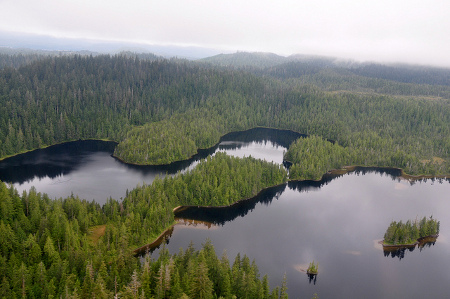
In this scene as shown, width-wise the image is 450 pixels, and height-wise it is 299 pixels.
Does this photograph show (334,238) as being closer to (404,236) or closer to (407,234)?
(404,236)

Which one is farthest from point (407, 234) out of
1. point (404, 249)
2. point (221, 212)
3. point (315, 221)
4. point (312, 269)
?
point (221, 212)

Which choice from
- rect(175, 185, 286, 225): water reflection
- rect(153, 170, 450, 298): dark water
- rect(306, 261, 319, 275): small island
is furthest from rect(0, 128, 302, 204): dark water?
rect(306, 261, 319, 275): small island

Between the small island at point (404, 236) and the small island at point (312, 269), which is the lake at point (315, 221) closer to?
the small island at point (312, 269)

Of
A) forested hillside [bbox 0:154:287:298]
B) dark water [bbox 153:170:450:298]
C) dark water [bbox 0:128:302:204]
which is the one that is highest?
forested hillside [bbox 0:154:287:298]

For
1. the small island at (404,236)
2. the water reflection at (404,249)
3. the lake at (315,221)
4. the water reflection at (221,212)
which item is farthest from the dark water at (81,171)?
the water reflection at (404,249)

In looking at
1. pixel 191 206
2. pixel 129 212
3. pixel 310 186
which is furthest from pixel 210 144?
pixel 129 212

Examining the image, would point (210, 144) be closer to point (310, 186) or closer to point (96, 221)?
point (310, 186)

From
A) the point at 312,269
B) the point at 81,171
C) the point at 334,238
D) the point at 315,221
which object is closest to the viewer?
the point at 312,269

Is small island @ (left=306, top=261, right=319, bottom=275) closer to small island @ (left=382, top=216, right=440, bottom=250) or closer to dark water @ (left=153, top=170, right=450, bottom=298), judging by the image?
dark water @ (left=153, top=170, right=450, bottom=298)
